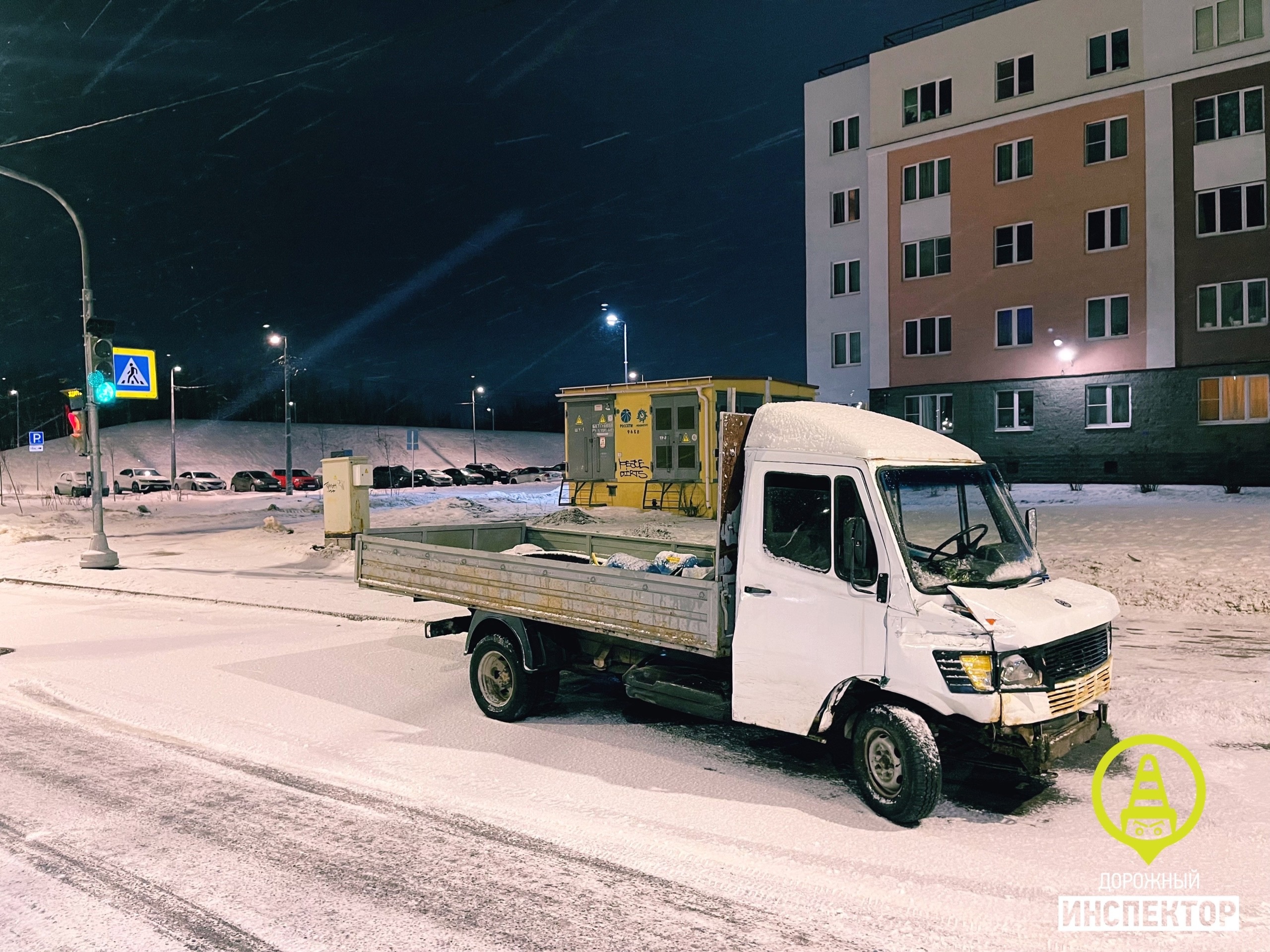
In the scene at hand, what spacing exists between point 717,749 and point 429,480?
58028 mm

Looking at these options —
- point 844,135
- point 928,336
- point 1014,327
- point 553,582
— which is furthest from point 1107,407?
point 553,582

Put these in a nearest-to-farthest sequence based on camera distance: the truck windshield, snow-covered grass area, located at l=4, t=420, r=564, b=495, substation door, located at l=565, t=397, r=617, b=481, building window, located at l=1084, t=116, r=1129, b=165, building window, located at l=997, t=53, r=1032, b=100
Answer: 1. the truck windshield
2. substation door, located at l=565, t=397, r=617, b=481
3. building window, located at l=1084, t=116, r=1129, b=165
4. building window, located at l=997, t=53, r=1032, b=100
5. snow-covered grass area, located at l=4, t=420, r=564, b=495

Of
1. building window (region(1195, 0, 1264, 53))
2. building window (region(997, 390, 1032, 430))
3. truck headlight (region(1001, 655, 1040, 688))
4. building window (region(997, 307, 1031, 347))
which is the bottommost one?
truck headlight (region(1001, 655, 1040, 688))

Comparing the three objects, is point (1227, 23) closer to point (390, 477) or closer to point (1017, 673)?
point (1017, 673)

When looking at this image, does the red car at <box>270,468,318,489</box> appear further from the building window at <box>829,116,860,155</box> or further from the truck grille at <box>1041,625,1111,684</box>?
the truck grille at <box>1041,625,1111,684</box>

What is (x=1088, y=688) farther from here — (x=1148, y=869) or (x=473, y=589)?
(x=473, y=589)

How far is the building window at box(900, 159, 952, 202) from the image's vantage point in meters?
34.4

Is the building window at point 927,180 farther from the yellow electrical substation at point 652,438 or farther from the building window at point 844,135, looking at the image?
the yellow electrical substation at point 652,438

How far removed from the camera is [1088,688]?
18.4 feet

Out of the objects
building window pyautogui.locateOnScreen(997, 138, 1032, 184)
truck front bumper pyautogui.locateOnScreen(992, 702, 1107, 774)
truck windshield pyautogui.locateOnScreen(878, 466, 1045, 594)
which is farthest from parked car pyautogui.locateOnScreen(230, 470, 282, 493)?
truck front bumper pyautogui.locateOnScreen(992, 702, 1107, 774)

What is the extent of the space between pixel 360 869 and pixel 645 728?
306 centimetres

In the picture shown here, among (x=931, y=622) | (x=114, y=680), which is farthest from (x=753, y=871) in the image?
(x=114, y=680)

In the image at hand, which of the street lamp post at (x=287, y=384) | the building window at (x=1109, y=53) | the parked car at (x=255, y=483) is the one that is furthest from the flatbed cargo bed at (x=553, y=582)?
the parked car at (x=255, y=483)

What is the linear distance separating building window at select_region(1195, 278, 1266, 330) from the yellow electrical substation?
44.2 ft
